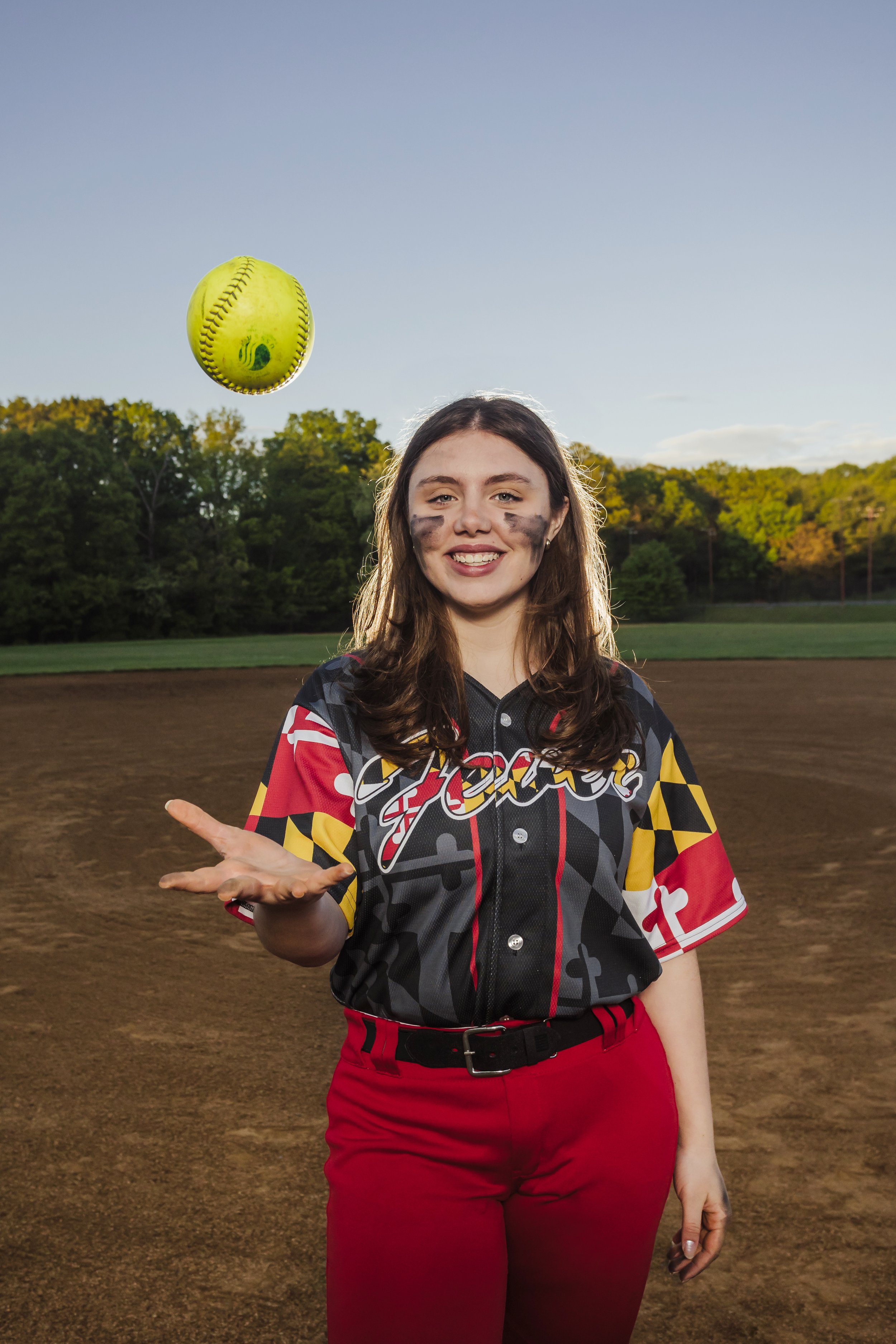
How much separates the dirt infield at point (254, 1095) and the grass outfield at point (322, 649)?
363 inches

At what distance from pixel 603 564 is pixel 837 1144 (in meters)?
2.11

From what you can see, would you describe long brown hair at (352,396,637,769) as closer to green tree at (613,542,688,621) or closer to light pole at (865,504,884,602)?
green tree at (613,542,688,621)

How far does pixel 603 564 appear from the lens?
2.17 m

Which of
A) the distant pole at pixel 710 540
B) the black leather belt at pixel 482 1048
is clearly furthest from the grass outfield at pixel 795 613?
the black leather belt at pixel 482 1048

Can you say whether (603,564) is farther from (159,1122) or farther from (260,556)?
(260,556)

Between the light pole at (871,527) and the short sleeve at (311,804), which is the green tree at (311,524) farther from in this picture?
the short sleeve at (311,804)

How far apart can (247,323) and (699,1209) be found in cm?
430

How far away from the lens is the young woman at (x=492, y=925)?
4.75 ft

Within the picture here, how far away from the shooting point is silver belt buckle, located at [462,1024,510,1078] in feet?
4.88

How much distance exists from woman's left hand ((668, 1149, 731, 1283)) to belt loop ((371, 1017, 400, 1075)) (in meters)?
0.57

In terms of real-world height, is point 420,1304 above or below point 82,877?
above

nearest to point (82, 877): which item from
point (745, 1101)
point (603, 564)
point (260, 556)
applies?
point (745, 1101)

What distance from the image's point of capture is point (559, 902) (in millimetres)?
1568

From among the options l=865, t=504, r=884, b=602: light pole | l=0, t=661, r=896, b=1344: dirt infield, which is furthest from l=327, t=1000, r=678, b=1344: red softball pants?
l=865, t=504, r=884, b=602: light pole
